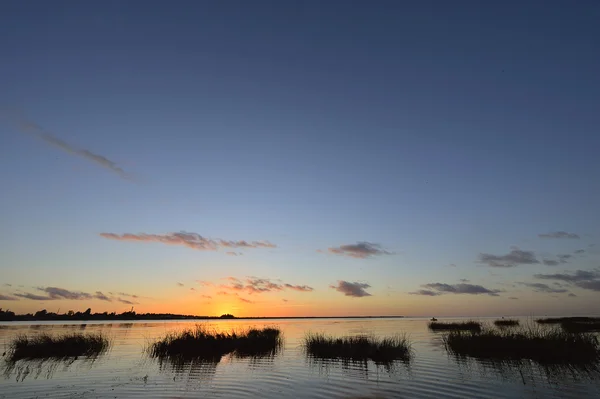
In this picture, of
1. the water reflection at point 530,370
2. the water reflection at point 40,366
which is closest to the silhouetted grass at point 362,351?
the water reflection at point 530,370

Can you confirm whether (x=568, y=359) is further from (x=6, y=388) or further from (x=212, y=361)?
(x=6, y=388)

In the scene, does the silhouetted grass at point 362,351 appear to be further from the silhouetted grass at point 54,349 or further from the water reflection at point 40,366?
→ the silhouetted grass at point 54,349

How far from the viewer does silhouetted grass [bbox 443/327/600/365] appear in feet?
77.1

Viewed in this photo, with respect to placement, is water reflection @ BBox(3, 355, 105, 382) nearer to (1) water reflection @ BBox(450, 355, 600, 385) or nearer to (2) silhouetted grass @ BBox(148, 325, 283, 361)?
(2) silhouetted grass @ BBox(148, 325, 283, 361)

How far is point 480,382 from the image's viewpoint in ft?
61.9

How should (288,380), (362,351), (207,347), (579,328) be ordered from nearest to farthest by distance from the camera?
1. (288,380)
2. (362,351)
3. (207,347)
4. (579,328)

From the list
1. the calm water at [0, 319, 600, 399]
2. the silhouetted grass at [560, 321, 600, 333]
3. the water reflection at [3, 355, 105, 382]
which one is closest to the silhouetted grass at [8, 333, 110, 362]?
the water reflection at [3, 355, 105, 382]

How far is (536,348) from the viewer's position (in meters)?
25.2

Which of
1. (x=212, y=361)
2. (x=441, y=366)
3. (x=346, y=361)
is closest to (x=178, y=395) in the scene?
(x=212, y=361)

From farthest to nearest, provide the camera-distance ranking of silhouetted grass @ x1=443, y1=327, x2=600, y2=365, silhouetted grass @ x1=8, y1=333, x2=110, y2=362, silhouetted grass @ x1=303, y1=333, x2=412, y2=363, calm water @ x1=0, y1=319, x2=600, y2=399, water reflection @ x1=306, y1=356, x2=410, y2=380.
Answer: silhouetted grass @ x1=8, y1=333, x2=110, y2=362 → silhouetted grass @ x1=303, y1=333, x2=412, y2=363 → silhouetted grass @ x1=443, y1=327, x2=600, y2=365 → water reflection @ x1=306, y1=356, x2=410, y2=380 → calm water @ x1=0, y1=319, x2=600, y2=399

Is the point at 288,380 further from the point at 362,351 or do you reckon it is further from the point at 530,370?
the point at 530,370

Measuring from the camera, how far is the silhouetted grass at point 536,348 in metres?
23.5

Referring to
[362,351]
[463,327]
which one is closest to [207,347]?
[362,351]

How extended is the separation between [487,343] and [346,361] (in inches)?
422
